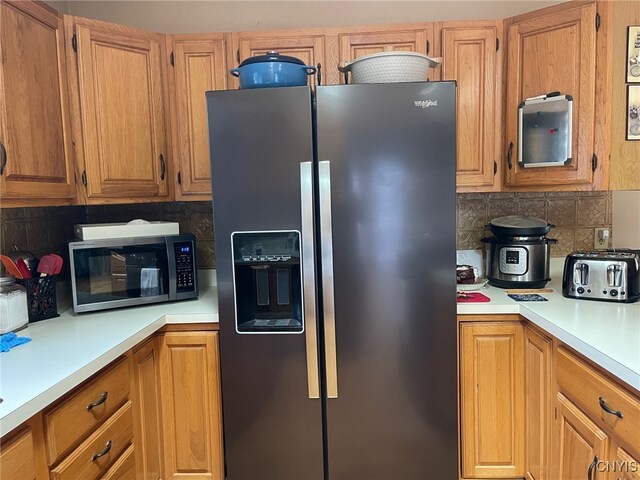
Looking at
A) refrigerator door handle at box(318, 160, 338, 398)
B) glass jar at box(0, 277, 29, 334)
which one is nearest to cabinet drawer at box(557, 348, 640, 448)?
refrigerator door handle at box(318, 160, 338, 398)

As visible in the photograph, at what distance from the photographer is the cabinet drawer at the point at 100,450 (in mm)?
1217

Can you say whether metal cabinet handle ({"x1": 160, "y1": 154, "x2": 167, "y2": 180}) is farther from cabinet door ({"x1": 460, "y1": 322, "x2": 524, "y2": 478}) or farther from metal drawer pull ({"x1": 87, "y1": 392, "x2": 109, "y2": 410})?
cabinet door ({"x1": 460, "y1": 322, "x2": 524, "y2": 478})

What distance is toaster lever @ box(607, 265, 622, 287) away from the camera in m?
1.74

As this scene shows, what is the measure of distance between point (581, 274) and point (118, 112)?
214 cm

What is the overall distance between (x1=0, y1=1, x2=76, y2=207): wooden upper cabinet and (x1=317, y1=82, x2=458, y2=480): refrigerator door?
1067 mm

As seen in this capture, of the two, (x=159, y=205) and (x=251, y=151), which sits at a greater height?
(x=251, y=151)

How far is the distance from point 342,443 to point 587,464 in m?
0.89

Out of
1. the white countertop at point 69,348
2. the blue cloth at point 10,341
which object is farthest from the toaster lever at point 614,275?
the blue cloth at point 10,341

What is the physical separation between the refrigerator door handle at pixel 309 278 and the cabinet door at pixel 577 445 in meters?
0.90

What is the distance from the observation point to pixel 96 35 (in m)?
1.88

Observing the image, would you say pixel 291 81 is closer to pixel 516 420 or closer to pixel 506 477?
pixel 516 420

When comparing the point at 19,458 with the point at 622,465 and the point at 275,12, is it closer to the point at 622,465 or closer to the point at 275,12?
the point at 622,465

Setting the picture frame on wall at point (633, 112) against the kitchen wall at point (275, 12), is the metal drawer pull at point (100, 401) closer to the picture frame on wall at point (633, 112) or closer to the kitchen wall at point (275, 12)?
the kitchen wall at point (275, 12)

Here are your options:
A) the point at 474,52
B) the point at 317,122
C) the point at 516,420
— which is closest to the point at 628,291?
the point at 516,420
